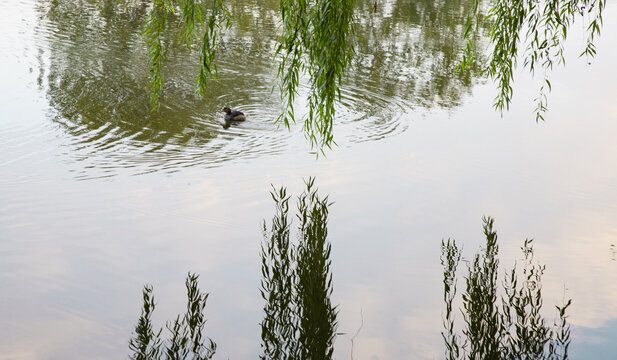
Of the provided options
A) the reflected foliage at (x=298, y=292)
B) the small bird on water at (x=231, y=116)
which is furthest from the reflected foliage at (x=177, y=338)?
the small bird on water at (x=231, y=116)

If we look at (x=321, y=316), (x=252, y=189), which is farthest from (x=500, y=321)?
(x=252, y=189)

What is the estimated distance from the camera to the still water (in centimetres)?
519

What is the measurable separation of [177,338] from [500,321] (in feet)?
7.59

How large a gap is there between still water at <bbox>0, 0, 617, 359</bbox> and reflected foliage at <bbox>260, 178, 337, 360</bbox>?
5.4 inches

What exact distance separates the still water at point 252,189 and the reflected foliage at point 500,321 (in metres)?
0.15

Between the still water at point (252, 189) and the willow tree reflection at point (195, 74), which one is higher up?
the willow tree reflection at point (195, 74)

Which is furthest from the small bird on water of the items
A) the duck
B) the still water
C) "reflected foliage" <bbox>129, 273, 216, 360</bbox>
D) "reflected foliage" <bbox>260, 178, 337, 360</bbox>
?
"reflected foliage" <bbox>129, 273, 216, 360</bbox>

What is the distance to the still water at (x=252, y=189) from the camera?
17.0ft

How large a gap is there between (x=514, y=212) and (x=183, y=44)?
802cm

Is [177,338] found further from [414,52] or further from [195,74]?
[414,52]

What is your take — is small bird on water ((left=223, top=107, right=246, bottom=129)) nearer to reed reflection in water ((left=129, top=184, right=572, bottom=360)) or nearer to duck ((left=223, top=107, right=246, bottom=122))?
duck ((left=223, top=107, right=246, bottom=122))

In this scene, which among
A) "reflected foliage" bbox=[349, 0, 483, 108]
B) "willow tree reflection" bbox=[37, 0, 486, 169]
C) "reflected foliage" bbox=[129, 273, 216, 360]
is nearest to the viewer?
"reflected foliage" bbox=[129, 273, 216, 360]

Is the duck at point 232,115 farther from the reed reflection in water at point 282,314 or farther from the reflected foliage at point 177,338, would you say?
the reflected foliage at point 177,338

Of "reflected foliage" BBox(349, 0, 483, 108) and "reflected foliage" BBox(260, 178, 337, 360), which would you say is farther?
"reflected foliage" BBox(349, 0, 483, 108)
